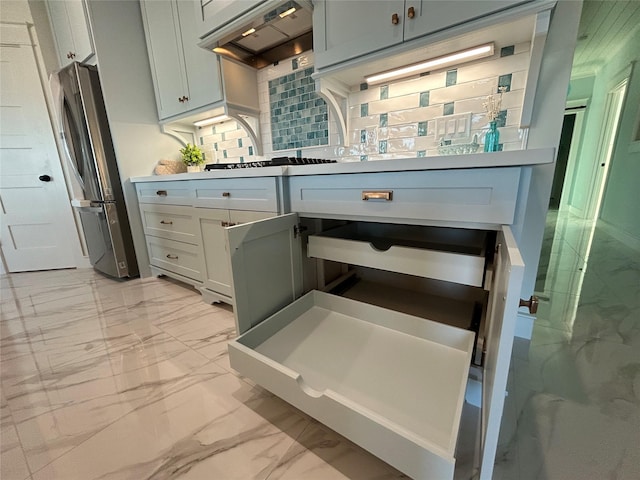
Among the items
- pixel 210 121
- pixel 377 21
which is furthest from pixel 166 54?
pixel 377 21

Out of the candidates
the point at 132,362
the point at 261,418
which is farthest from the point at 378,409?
the point at 132,362

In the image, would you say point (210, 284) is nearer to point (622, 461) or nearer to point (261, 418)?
point (261, 418)

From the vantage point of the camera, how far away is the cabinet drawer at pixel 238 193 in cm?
121

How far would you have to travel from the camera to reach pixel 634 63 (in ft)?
9.83

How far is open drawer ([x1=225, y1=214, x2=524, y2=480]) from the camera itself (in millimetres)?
540

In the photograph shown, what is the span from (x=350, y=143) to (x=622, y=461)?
1.59m

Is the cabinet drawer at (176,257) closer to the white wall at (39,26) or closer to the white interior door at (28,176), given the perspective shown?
the white interior door at (28,176)

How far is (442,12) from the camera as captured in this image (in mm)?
965

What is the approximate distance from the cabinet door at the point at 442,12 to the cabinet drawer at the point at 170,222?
1.47 m

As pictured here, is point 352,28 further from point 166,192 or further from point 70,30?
point 70,30

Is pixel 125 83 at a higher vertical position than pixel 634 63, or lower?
lower

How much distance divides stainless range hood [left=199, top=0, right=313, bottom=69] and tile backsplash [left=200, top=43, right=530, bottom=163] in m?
0.07

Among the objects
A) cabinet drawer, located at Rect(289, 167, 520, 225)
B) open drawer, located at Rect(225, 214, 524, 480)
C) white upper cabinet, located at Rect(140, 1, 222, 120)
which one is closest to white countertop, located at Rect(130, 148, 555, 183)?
cabinet drawer, located at Rect(289, 167, 520, 225)

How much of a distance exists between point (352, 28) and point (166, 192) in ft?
4.88
